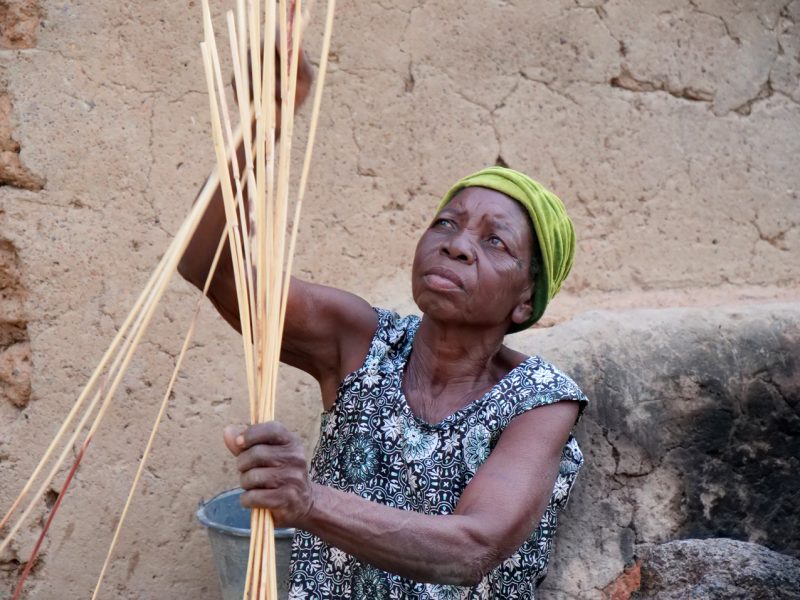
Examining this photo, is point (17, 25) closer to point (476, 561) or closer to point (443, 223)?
point (443, 223)

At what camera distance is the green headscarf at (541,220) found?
6.79 ft

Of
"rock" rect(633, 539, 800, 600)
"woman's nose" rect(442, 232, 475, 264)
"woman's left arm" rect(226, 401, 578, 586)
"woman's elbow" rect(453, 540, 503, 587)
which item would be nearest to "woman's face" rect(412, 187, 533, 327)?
"woman's nose" rect(442, 232, 475, 264)

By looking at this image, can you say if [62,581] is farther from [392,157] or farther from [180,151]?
[392,157]

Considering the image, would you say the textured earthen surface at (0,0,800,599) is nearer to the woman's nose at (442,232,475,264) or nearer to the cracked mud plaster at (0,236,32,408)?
the cracked mud plaster at (0,236,32,408)

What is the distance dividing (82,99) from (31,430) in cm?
72

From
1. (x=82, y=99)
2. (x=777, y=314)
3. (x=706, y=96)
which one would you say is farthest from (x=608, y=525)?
(x=82, y=99)

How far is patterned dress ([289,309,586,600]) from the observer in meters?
2.01

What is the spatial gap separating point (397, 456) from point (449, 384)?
18cm

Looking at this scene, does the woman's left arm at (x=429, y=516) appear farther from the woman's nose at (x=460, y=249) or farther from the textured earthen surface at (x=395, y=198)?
the textured earthen surface at (x=395, y=198)

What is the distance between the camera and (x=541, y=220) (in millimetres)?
2068

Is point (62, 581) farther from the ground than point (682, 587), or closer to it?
closer to it

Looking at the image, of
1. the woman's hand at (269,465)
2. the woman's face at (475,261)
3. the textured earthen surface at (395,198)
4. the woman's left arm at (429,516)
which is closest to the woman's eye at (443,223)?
the woman's face at (475,261)

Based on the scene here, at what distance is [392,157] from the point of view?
8.90 ft

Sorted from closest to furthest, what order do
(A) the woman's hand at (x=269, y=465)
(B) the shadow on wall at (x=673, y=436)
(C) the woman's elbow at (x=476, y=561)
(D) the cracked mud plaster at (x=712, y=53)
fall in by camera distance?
(A) the woman's hand at (x=269, y=465), (C) the woman's elbow at (x=476, y=561), (B) the shadow on wall at (x=673, y=436), (D) the cracked mud plaster at (x=712, y=53)
